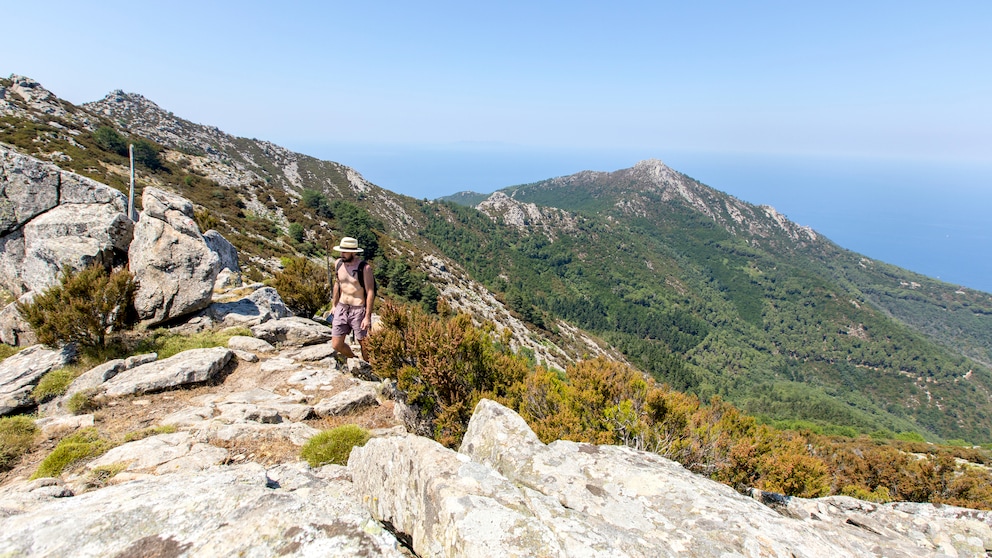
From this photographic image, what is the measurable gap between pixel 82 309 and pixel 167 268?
2670 mm

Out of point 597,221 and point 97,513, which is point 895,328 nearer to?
point 597,221

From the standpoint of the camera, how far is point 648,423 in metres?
8.05

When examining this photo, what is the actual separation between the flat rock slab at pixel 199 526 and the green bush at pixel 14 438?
443 centimetres

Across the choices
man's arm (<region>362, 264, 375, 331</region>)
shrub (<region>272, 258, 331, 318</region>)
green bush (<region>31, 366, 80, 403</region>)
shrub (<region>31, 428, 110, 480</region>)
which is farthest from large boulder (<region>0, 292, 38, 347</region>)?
man's arm (<region>362, 264, 375, 331</region>)

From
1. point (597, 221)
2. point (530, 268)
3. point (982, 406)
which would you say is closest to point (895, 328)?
point (982, 406)

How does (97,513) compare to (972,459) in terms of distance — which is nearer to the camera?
(97,513)

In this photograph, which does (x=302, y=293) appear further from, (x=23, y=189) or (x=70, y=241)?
(x=23, y=189)

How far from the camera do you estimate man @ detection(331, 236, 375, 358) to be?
8.75 metres

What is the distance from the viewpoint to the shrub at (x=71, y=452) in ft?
16.5

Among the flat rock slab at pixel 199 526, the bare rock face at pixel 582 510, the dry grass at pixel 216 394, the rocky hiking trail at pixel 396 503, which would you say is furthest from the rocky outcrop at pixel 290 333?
the flat rock slab at pixel 199 526

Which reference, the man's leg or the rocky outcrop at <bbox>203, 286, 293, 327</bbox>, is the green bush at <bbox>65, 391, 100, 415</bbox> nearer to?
the man's leg

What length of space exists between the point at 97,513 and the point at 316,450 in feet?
9.83

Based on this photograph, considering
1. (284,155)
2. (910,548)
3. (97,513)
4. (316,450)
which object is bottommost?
(316,450)

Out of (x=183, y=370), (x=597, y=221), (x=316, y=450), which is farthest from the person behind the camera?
(x=597, y=221)
